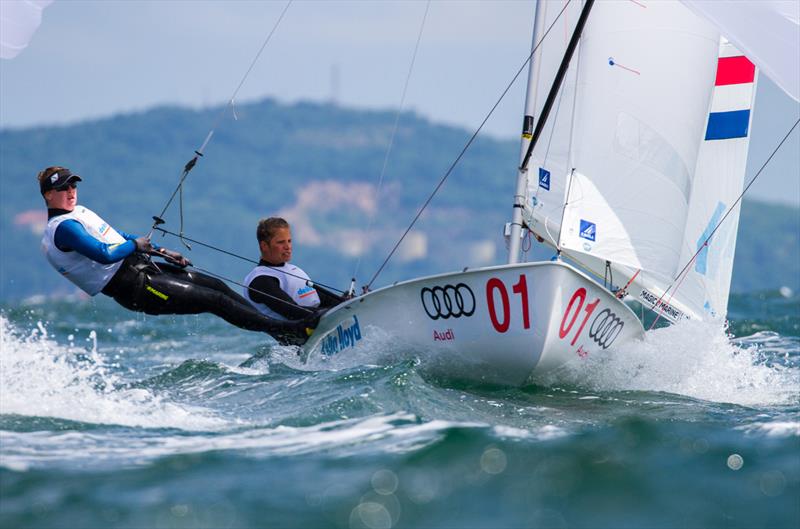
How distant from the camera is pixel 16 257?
10550 cm

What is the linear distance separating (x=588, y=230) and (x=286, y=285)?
158 centimetres

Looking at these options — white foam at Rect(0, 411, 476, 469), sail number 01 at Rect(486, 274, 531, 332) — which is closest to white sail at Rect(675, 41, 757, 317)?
sail number 01 at Rect(486, 274, 531, 332)

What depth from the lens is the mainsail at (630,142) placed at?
17.9 feet

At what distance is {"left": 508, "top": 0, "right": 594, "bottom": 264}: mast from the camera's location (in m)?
5.13

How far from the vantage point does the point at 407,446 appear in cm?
349

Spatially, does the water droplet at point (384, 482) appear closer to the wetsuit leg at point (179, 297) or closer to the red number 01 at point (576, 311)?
the red number 01 at point (576, 311)

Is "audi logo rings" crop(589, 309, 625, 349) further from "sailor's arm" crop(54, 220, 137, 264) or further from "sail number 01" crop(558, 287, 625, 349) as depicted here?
"sailor's arm" crop(54, 220, 137, 264)

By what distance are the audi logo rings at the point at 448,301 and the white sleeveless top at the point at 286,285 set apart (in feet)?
3.47

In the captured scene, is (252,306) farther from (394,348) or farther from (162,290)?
(394,348)

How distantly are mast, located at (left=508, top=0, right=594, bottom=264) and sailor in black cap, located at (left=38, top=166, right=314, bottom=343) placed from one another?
3.73 feet

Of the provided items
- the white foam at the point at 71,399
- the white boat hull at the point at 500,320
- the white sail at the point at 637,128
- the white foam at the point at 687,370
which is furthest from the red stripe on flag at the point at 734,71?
the white foam at the point at 71,399

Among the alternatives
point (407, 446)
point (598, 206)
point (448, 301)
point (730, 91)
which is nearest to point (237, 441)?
point (407, 446)

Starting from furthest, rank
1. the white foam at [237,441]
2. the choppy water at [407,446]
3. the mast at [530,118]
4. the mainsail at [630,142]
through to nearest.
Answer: the mainsail at [630,142] < the mast at [530,118] < the white foam at [237,441] < the choppy water at [407,446]

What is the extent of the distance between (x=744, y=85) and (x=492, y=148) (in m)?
149
